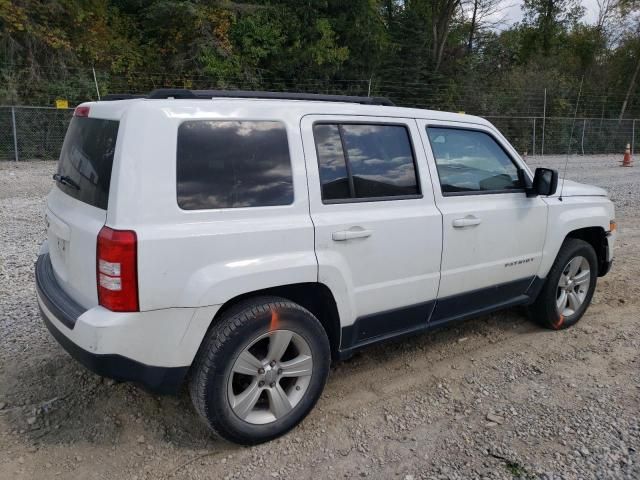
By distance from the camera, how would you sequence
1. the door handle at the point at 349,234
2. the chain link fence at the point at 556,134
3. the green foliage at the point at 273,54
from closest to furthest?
1. the door handle at the point at 349,234
2. the green foliage at the point at 273,54
3. the chain link fence at the point at 556,134

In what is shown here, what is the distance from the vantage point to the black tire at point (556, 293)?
14.9 feet

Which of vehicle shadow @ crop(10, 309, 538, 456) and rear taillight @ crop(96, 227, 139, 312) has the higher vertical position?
rear taillight @ crop(96, 227, 139, 312)

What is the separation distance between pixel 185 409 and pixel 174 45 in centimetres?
2046

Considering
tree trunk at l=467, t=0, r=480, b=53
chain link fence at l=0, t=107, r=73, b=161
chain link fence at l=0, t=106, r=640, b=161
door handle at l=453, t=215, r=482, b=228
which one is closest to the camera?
door handle at l=453, t=215, r=482, b=228

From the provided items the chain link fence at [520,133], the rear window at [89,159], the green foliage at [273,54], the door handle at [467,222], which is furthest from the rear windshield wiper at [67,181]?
the green foliage at [273,54]

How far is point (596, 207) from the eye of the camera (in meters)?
4.76

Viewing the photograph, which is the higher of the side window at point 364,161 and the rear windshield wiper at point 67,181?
the side window at point 364,161

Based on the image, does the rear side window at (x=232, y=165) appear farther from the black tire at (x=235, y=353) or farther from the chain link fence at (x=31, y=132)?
the chain link fence at (x=31, y=132)

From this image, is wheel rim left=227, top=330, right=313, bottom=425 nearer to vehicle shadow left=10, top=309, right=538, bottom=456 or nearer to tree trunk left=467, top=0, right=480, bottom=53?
vehicle shadow left=10, top=309, right=538, bottom=456

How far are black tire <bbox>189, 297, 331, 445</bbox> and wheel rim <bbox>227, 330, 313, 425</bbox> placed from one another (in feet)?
0.11

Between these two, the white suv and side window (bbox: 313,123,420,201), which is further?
side window (bbox: 313,123,420,201)

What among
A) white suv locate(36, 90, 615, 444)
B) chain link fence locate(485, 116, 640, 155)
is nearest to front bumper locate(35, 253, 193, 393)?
white suv locate(36, 90, 615, 444)

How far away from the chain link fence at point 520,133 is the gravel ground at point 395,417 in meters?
13.6

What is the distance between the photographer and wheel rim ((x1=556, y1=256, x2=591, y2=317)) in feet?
15.3
